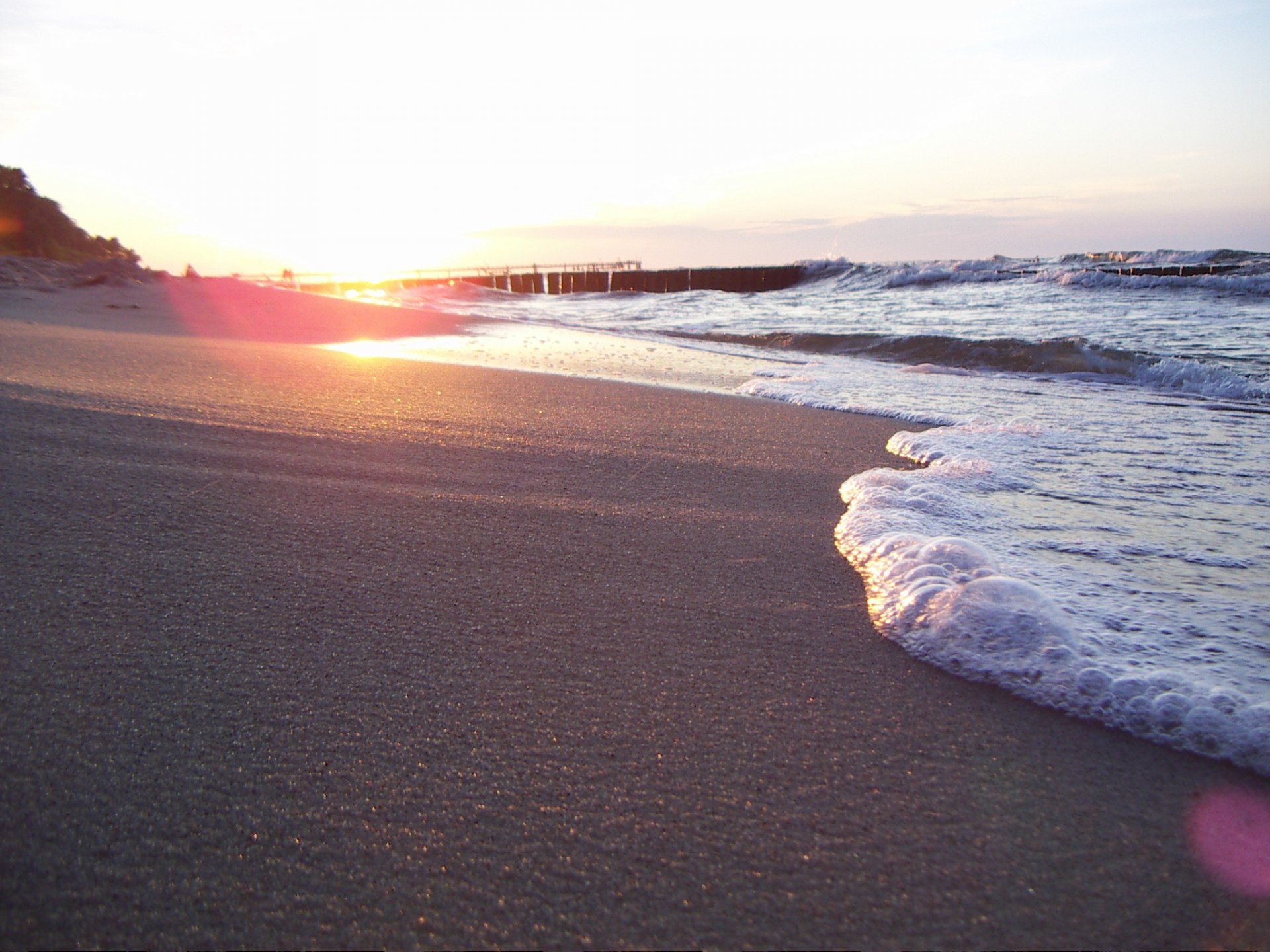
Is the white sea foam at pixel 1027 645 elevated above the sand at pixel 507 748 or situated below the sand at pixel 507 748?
below

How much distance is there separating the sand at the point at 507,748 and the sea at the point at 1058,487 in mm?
128

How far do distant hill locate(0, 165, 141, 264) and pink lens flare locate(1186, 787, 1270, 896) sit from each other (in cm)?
1190

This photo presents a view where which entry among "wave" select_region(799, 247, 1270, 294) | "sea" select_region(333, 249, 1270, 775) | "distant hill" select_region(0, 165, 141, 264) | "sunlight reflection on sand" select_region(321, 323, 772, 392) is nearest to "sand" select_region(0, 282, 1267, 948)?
"sea" select_region(333, 249, 1270, 775)

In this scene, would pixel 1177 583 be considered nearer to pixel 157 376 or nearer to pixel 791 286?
pixel 157 376

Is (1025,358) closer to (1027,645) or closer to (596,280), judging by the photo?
(1027,645)

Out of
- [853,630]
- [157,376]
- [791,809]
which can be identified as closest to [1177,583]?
[853,630]

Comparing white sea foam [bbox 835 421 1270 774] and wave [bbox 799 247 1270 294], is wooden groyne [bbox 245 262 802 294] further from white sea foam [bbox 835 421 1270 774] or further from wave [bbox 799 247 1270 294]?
white sea foam [bbox 835 421 1270 774]

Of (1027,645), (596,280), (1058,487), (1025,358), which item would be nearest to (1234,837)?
(1027,645)

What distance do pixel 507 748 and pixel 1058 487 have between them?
228 cm

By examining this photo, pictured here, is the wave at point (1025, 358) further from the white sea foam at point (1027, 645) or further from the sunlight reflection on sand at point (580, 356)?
the white sea foam at point (1027, 645)

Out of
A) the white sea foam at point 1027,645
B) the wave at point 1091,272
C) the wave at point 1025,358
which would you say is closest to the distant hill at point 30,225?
the wave at point 1025,358

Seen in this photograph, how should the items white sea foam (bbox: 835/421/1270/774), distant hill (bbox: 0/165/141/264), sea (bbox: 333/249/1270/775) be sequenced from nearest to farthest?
1. white sea foam (bbox: 835/421/1270/774)
2. sea (bbox: 333/249/1270/775)
3. distant hill (bbox: 0/165/141/264)

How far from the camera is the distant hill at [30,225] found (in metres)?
10.4

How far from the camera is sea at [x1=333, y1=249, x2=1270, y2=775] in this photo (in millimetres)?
1450
